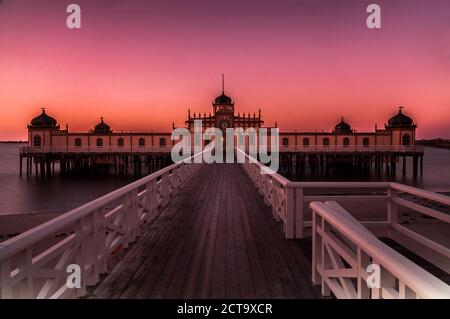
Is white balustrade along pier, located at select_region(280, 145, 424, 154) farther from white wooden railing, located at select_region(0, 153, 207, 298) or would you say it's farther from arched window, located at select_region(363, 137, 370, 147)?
white wooden railing, located at select_region(0, 153, 207, 298)

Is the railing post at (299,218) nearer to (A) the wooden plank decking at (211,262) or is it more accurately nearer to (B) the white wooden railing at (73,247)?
(A) the wooden plank decking at (211,262)

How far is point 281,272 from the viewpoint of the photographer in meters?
4.71

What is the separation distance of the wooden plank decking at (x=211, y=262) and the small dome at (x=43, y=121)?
178ft

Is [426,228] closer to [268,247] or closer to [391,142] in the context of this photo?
[268,247]

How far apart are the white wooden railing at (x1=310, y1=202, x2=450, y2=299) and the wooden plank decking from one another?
439 millimetres

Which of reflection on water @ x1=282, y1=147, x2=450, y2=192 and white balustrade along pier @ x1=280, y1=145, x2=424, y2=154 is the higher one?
white balustrade along pier @ x1=280, y1=145, x2=424, y2=154

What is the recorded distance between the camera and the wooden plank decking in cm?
416

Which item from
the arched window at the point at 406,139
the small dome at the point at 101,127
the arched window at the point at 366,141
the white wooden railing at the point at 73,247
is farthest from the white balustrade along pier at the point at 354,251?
the small dome at the point at 101,127

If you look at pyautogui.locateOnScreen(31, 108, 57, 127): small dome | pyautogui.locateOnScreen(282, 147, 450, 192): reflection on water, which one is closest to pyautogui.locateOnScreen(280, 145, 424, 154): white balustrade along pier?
pyautogui.locateOnScreen(282, 147, 450, 192): reflection on water

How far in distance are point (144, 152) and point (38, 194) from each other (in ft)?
62.4

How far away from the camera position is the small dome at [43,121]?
5638 cm

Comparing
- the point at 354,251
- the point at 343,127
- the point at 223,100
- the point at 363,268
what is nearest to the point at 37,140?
the point at 223,100

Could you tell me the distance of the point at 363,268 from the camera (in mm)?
2836
